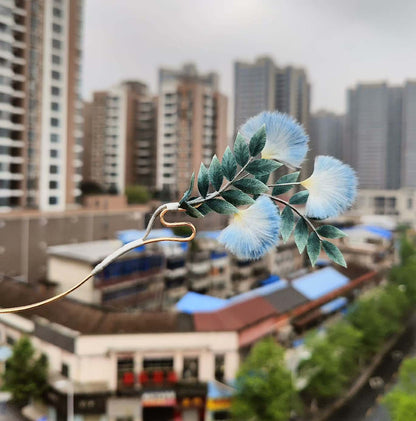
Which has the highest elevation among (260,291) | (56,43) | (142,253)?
(56,43)

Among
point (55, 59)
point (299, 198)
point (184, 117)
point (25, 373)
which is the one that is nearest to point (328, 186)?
point (299, 198)

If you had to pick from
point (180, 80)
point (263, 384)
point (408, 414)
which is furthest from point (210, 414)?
point (180, 80)

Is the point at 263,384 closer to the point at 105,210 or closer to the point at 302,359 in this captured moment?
the point at 302,359

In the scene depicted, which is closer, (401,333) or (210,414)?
(210,414)

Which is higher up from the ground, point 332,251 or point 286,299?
point 332,251

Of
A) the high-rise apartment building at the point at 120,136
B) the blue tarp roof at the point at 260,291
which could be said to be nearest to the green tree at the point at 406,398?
the blue tarp roof at the point at 260,291

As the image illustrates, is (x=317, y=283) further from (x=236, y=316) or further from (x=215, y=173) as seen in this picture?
(x=215, y=173)

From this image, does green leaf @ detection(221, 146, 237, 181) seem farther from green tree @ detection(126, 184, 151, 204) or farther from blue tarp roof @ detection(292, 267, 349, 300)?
green tree @ detection(126, 184, 151, 204)
